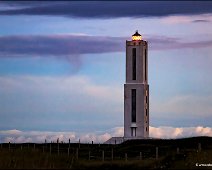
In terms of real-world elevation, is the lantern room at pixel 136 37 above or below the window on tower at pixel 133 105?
above

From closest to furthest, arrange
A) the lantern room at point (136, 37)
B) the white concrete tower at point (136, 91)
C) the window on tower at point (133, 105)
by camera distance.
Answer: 1. the white concrete tower at point (136, 91)
2. the window on tower at point (133, 105)
3. the lantern room at point (136, 37)

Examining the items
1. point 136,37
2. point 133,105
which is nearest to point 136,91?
→ point 133,105

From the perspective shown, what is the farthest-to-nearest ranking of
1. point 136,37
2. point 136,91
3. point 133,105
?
point 136,37
point 133,105
point 136,91

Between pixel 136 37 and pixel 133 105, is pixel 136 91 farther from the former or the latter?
pixel 136 37

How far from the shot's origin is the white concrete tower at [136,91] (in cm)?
11788

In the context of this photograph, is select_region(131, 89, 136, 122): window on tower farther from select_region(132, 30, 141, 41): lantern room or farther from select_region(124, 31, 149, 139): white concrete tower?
select_region(132, 30, 141, 41): lantern room

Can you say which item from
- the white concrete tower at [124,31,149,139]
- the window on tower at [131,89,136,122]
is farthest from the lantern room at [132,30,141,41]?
the window on tower at [131,89,136,122]

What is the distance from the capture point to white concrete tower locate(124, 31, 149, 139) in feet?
387

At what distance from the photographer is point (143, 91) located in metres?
118

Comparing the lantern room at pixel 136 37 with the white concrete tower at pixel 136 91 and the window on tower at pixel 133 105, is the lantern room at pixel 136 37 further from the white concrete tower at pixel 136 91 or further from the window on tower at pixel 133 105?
the window on tower at pixel 133 105

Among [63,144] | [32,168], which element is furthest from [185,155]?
[63,144]

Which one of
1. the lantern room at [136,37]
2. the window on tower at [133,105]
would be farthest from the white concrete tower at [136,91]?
the lantern room at [136,37]

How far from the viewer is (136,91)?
387 feet

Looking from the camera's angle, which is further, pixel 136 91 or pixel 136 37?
pixel 136 37
